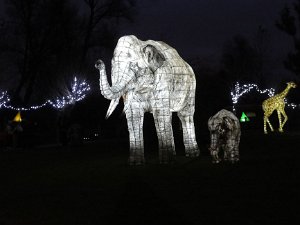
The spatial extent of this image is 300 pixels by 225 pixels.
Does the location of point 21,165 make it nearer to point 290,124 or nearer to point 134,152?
point 134,152

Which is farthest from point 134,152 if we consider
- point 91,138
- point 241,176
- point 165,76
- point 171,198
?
point 91,138

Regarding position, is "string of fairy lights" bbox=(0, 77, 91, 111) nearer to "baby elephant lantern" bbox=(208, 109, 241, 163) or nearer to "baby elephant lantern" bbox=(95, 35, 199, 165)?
"baby elephant lantern" bbox=(95, 35, 199, 165)

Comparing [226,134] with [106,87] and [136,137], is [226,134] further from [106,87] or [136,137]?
[106,87]

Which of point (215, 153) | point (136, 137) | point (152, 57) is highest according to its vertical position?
point (152, 57)

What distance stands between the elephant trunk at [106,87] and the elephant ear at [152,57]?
1.03 meters

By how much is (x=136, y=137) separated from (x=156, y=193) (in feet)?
18.1

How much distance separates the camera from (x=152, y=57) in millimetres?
15695

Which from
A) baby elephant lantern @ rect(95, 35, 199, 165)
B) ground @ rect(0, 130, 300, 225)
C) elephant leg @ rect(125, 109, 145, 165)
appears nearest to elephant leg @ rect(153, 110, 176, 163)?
baby elephant lantern @ rect(95, 35, 199, 165)

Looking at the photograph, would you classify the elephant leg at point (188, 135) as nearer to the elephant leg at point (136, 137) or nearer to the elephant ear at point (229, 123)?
the elephant leg at point (136, 137)

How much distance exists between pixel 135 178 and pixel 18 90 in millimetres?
28994

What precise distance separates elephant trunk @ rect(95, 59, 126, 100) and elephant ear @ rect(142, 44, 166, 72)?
1.03 meters

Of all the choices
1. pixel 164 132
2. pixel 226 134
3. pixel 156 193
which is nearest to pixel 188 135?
pixel 164 132

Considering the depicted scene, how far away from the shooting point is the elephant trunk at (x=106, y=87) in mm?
14875

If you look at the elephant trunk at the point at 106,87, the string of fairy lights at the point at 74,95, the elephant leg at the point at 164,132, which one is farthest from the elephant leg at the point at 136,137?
the string of fairy lights at the point at 74,95
